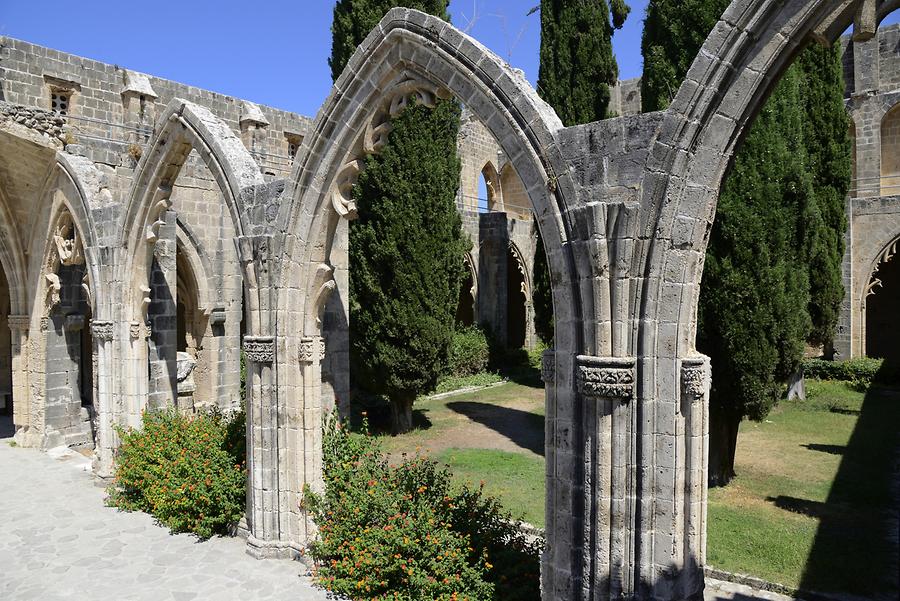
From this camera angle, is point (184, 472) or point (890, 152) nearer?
point (184, 472)

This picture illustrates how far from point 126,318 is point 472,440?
5.88 m

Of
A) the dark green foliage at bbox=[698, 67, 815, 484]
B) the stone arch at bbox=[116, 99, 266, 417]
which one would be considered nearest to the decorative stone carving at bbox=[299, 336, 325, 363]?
the stone arch at bbox=[116, 99, 266, 417]

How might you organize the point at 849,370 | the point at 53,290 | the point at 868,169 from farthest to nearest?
the point at 868,169, the point at 849,370, the point at 53,290

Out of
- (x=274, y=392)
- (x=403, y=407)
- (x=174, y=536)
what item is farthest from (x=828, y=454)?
(x=174, y=536)

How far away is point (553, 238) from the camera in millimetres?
3846

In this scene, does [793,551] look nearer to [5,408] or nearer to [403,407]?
[403,407]

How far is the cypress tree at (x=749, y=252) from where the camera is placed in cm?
714

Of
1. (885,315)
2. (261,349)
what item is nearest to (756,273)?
(261,349)

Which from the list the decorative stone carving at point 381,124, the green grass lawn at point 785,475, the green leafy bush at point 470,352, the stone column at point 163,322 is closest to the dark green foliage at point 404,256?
the green grass lawn at point 785,475

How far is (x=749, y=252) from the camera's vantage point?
710cm

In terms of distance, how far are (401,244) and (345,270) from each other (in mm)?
2563

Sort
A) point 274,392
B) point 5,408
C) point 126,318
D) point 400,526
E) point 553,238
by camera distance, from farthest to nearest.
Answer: point 5,408 → point 126,318 → point 274,392 → point 400,526 → point 553,238

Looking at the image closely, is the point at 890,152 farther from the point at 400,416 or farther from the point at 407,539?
the point at 407,539

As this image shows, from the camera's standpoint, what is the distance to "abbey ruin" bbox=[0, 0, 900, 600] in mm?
3459
